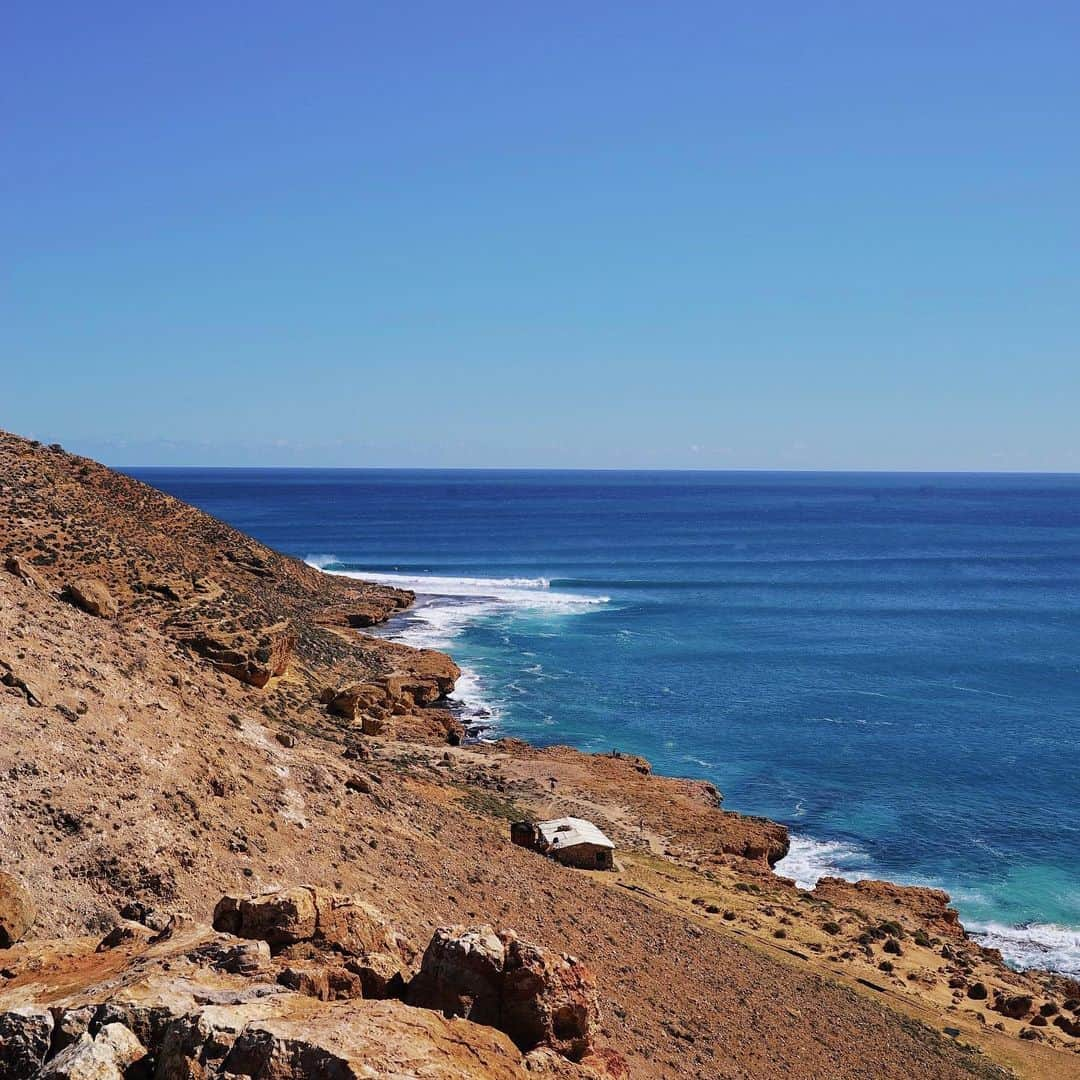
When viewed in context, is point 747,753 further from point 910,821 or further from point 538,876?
point 538,876

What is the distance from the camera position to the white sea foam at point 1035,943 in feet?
114

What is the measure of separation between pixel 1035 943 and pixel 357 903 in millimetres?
31480

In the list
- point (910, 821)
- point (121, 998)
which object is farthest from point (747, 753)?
point (121, 998)

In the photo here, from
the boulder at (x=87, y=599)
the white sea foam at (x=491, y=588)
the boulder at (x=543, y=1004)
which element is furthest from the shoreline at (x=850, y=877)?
the white sea foam at (x=491, y=588)

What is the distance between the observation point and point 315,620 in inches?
2990

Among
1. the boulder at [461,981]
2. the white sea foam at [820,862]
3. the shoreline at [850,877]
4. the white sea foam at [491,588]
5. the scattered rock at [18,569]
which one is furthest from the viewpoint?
the white sea foam at [491,588]

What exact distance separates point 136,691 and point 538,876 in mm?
11356

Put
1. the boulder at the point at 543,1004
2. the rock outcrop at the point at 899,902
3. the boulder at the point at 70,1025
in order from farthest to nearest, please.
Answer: the rock outcrop at the point at 899,902
the boulder at the point at 543,1004
the boulder at the point at 70,1025

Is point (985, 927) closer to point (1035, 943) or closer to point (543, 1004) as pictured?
point (1035, 943)

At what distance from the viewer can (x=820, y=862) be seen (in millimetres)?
41656

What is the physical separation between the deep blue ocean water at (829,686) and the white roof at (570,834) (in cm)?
1039

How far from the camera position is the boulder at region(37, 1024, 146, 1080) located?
9.16m

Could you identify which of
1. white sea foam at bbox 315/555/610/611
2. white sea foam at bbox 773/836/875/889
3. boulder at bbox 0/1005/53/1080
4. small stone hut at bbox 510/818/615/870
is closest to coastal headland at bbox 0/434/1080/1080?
boulder at bbox 0/1005/53/1080

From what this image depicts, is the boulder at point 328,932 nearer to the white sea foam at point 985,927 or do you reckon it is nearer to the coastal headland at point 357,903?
the coastal headland at point 357,903
